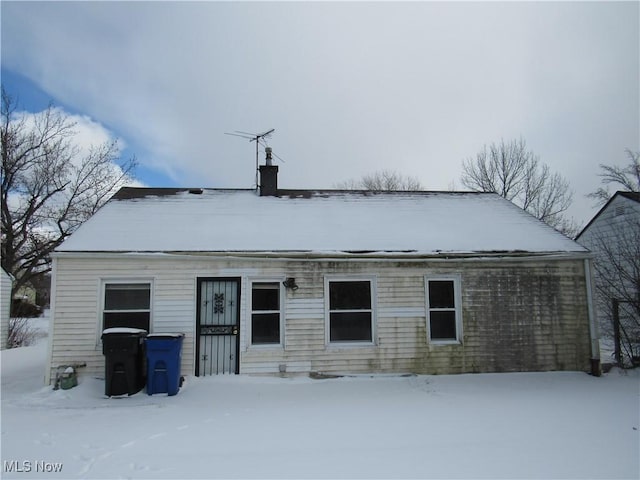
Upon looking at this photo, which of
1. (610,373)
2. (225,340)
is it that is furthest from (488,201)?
(225,340)

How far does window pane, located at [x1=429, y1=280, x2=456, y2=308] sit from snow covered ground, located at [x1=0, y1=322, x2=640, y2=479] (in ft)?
5.29

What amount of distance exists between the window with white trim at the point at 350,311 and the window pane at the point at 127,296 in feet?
13.2

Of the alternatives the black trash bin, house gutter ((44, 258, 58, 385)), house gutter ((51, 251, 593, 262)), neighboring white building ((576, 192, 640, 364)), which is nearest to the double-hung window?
house gutter ((51, 251, 593, 262))

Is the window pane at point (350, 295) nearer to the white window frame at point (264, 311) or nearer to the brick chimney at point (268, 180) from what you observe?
the white window frame at point (264, 311)

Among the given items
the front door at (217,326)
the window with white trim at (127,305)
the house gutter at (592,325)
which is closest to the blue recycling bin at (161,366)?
the front door at (217,326)

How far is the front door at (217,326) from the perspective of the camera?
8883 mm

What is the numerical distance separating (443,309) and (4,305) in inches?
676

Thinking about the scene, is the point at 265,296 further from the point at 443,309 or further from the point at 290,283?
the point at 443,309

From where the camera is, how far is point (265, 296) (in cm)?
929

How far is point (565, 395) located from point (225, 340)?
22.5 ft

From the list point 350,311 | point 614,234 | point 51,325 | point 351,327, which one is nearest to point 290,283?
point 350,311

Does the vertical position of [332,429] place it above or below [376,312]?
below

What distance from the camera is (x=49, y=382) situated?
27.8ft

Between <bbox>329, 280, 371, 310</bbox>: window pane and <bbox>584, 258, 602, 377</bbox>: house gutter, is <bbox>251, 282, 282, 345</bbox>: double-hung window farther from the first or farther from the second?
<bbox>584, 258, 602, 377</bbox>: house gutter
